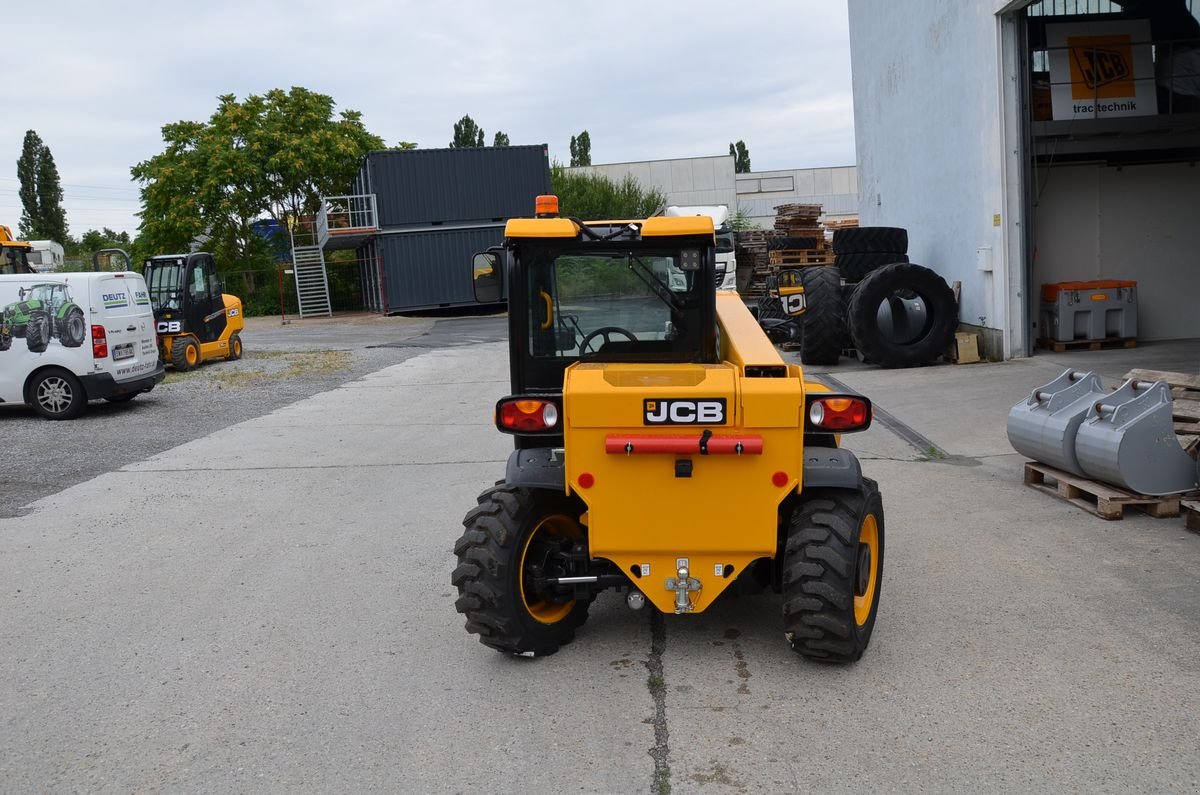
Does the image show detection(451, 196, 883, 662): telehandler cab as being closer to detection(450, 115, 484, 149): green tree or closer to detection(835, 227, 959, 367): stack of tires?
detection(835, 227, 959, 367): stack of tires

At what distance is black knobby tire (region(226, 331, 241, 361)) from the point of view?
2320cm

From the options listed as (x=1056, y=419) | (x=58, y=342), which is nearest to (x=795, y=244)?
(x=58, y=342)

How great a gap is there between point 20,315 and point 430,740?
40.1ft

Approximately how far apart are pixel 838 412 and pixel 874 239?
1384 centimetres

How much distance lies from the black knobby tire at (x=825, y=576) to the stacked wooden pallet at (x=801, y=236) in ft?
61.3

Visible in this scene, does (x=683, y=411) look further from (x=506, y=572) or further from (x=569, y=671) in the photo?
(x=569, y=671)

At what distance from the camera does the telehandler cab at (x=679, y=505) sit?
4.57 m

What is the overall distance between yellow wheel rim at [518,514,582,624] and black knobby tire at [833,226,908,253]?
13.7 metres

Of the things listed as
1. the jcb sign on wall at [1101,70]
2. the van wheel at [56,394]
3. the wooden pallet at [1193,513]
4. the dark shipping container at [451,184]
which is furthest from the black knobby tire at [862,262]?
the dark shipping container at [451,184]

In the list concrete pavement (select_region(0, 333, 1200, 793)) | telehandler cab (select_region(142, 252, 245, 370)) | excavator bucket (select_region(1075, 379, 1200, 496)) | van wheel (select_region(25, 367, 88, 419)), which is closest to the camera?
concrete pavement (select_region(0, 333, 1200, 793))

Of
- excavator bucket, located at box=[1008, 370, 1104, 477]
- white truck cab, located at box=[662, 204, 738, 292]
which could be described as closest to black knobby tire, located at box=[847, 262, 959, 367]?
white truck cab, located at box=[662, 204, 738, 292]

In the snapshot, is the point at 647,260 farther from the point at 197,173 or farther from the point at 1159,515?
the point at 197,173

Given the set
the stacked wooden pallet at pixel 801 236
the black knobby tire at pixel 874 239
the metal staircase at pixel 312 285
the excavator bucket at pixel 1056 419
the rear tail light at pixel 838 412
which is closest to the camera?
the rear tail light at pixel 838 412

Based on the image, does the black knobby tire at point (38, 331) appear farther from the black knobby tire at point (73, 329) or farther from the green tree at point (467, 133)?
the green tree at point (467, 133)
